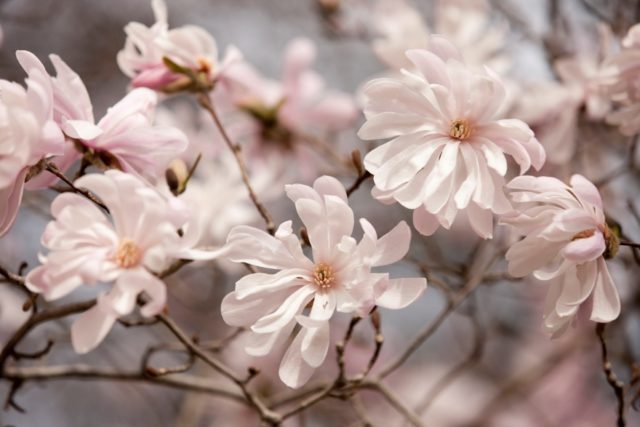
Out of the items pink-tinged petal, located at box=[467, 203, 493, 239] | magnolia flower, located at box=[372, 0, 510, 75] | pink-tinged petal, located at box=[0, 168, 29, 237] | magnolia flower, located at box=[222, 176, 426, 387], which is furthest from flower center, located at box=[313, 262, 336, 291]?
magnolia flower, located at box=[372, 0, 510, 75]

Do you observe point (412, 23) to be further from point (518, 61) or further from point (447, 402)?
point (447, 402)

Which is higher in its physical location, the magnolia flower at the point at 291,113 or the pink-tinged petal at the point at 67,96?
the pink-tinged petal at the point at 67,96

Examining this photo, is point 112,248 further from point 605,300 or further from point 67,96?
point 605,300

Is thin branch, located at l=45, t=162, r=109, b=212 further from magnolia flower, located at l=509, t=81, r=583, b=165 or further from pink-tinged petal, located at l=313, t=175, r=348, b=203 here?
magnolia flower, located at l=509, t=81, r=583, b=165

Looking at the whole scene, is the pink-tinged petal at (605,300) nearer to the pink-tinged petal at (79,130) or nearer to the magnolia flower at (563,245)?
the magnolia flower at (563,245)

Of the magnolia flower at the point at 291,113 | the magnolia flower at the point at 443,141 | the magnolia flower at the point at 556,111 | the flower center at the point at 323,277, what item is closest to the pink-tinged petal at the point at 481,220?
the magnolia flower at the point at 443,141

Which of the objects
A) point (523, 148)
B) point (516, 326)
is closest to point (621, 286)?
point (516, 326)
